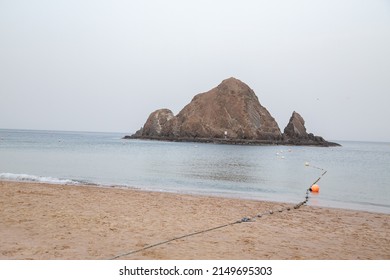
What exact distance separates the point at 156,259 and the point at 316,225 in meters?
4.87

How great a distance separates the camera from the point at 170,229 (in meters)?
7.03

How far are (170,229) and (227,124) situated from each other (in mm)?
93349

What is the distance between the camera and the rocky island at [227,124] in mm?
95750

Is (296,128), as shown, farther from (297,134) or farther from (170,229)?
(170,229)

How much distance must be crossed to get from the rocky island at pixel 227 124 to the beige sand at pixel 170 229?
80.4 m

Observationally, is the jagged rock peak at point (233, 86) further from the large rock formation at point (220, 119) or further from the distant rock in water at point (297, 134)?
the distant rock in water at point (297, 134)

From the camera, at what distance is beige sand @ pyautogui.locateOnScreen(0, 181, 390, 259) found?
5.50 m

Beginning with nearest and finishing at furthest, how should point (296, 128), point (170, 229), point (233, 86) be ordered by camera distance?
1. point (170, 229)
2. point (296, 128)
3. point (233, 86)

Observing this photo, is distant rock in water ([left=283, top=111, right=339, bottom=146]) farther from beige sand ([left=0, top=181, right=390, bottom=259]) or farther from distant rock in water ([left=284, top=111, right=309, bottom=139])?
beige sand ([left=0, top=181, right=390, bottom=259])

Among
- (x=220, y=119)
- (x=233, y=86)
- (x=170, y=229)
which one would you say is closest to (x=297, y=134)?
(x=220, y=119)

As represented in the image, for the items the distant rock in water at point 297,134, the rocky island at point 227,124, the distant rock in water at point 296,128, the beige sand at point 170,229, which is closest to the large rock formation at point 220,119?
the rocky island at point 227,124

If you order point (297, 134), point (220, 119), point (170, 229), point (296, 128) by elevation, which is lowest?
point (170, 229)

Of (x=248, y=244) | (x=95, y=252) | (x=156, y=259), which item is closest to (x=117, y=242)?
(x=95, y=252)
